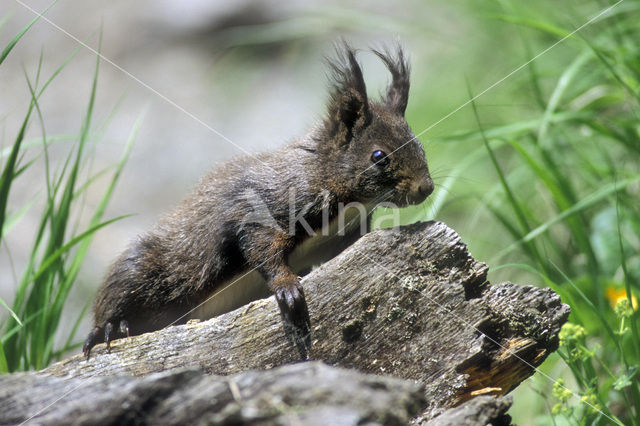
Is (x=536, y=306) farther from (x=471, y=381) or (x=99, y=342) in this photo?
(x=99, y=342)

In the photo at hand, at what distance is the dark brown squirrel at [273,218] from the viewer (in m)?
3.48

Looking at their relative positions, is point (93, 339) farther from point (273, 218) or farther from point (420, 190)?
point (420, 190)

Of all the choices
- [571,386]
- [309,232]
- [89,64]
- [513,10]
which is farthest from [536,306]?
[89,64]

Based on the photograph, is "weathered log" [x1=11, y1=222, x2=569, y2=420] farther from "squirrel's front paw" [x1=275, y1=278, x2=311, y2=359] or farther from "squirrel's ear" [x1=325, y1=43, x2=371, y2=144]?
"squirrel's ear" [x1=325, y1=43, x2=371, y2=144]

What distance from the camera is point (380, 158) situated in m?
3.51

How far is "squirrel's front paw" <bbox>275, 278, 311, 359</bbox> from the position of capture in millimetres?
2805

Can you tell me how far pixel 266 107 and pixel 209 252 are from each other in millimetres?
5920

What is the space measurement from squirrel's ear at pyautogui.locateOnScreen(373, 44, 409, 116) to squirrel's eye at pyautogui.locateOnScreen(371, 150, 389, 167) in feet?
1.52

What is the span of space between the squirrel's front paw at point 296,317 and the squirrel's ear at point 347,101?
1.12 metres

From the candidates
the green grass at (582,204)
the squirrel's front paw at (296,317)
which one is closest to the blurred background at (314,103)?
the green grass at (582,204)

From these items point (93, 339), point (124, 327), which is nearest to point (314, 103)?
point (124, 327)

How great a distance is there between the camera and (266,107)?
925cm

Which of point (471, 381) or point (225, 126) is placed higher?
point (225, 126)

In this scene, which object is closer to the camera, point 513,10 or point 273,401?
point 273,401
